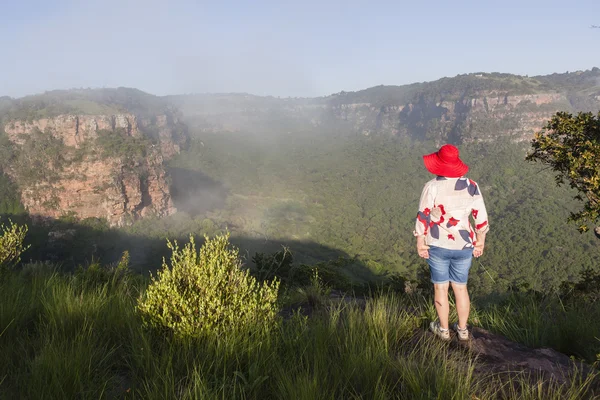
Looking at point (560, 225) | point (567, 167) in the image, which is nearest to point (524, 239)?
point (560, 225)

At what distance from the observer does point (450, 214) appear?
13.2 feet

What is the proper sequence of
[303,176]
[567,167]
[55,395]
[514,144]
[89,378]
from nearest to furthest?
[55,395]
[89,378]
[567,167]
[514,144]
[303,176]

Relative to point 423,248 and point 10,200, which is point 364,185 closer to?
point 10,200

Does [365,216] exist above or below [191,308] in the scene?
below

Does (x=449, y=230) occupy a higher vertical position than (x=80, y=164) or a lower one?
higher

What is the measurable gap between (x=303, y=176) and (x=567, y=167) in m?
123

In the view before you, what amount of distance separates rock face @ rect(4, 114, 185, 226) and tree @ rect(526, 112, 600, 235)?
8536 cm

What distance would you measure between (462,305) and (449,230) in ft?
2.92

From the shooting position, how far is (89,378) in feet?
7.81

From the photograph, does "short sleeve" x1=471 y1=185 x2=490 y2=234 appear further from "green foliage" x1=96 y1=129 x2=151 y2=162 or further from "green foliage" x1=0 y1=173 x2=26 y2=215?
"green foliage" x1=0 y1=173 x2=26 y2=215

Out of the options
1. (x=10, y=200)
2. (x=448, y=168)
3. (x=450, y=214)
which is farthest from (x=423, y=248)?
(x=10, y=200)

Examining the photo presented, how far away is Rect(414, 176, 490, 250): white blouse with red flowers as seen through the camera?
3.99m

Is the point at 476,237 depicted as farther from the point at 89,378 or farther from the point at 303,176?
the point at 303,176

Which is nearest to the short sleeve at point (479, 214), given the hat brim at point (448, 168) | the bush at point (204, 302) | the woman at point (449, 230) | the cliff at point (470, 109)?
the woman at point (449, 230)
